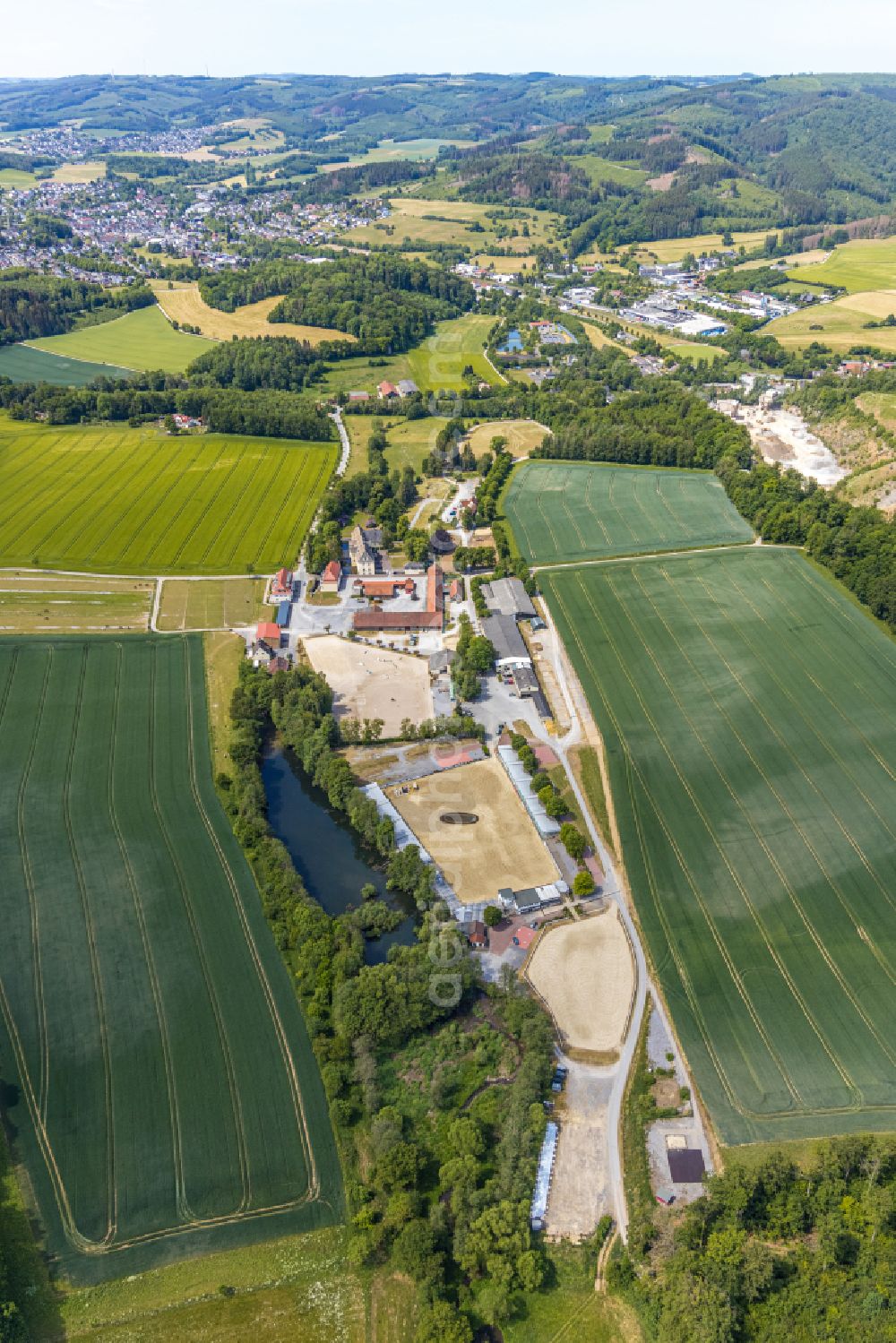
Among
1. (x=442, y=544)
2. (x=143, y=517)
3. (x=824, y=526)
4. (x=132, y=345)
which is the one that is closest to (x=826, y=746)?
(x=824, y=526)

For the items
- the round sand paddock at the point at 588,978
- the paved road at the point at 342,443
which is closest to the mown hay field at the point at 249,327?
the paved road at the point at 342,443

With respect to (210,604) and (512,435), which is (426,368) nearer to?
(512,435)

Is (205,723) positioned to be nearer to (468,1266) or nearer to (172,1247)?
(172,1247)

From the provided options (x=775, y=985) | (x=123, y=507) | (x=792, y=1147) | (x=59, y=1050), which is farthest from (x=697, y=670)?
(x=123, y=507)

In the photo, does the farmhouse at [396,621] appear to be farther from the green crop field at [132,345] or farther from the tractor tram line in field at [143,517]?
the green crop field at [132,345]

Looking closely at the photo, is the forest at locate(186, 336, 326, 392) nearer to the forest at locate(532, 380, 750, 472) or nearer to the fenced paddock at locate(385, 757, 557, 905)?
the forest at locate(532, 380, 750, 472)

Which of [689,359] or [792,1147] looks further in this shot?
[689,359]
